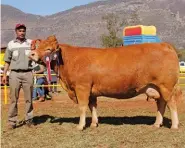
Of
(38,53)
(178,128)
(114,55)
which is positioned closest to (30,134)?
(38,53)

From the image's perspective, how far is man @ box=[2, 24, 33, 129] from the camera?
925cm

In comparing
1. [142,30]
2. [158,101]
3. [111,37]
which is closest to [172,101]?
[158,101]

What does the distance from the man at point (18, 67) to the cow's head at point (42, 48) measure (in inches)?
9.3

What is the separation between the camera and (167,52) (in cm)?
910

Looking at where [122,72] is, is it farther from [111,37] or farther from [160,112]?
[111,37]

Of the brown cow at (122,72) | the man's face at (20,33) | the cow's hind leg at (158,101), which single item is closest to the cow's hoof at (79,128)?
the brown cow at (122,72)

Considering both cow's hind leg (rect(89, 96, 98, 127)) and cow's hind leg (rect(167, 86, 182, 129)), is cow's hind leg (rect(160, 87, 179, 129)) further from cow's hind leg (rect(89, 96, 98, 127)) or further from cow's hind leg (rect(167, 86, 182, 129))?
cow's hind leg (rect(89, 96, 98, 127))

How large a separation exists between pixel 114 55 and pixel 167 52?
3.71 feet

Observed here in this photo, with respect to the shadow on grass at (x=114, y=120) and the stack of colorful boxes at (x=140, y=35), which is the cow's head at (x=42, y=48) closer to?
the shadow on grass at (x=114, y=120)

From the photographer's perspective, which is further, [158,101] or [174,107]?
[158,101]

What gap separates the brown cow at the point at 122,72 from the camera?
355 inches

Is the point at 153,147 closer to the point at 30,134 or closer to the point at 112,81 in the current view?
the point at 112,81

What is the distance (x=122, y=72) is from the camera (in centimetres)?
908

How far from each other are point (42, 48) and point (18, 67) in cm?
70
